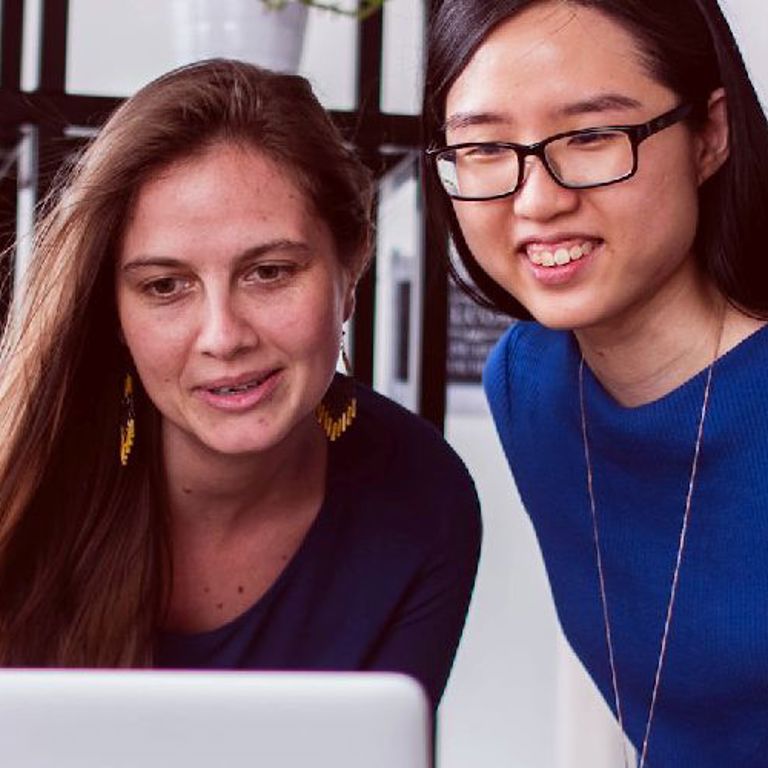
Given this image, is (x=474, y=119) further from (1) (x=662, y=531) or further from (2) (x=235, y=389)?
(1) (x=662, y=531)

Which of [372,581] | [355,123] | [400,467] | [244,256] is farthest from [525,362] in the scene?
[355,123]

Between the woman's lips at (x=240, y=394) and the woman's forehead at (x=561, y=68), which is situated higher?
the woman's forehead at (x=561, y=68)

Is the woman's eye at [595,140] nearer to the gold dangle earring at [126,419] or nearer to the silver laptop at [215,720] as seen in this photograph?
the gold dangle earring at [126,419]

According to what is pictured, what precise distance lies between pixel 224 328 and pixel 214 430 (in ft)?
0.36

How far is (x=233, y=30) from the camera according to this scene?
197 cm

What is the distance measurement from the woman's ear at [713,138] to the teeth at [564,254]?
15cm

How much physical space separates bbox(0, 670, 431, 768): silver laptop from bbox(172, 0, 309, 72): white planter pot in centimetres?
147

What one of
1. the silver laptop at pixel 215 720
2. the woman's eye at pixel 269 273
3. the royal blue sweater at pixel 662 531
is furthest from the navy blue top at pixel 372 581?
the silver laptop at pixel 215 720

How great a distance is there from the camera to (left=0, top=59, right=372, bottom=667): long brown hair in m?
1.27

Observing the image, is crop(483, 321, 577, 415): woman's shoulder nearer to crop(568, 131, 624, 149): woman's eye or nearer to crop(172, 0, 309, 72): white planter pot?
crop(568, 131, 624, 149): woman's eye

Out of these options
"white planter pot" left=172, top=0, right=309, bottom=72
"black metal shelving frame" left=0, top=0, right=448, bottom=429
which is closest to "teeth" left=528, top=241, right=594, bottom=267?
"black metal shelving frame" left=0, top=0, right=448, bottom=429

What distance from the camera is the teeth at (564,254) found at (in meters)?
1.19

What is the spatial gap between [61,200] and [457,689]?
1.80 meters

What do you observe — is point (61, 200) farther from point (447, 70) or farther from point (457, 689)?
point (457, 689)
